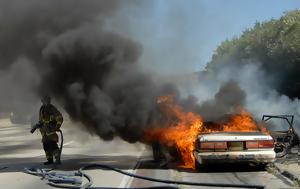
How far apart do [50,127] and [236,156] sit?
467 cm

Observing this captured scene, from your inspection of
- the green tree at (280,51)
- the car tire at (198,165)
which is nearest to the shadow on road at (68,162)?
the car tire at (198,165)

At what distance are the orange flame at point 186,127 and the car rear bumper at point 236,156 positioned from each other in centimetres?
87

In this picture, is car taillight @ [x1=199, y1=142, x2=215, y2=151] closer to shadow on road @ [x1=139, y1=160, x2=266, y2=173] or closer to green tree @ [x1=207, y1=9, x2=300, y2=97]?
shadow on road @ [x1=139, y1=160, x2=266, y2=173]

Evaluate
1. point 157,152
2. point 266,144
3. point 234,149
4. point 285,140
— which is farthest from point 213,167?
point 285,140

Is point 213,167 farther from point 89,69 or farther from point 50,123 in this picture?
point 50,123

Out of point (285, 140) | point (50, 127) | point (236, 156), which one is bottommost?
point (236, 156)

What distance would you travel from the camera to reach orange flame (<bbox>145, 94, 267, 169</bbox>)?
13328 millimetres

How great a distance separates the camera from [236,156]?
12.2m

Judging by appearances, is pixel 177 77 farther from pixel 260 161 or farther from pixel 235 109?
pixel 260 161

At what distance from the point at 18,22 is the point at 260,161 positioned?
24.0ft

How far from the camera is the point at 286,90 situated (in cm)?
3331

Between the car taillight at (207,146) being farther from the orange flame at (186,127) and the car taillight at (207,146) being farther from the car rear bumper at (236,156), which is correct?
the orange flame at (186,127)

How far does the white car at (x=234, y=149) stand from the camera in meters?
12.2

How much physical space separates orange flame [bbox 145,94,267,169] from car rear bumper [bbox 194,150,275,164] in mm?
869
